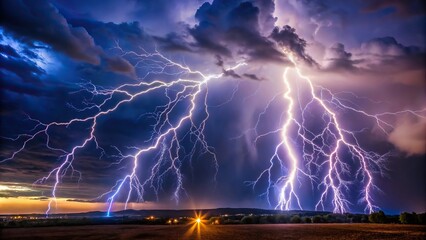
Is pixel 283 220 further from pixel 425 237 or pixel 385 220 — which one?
pixel 425 237

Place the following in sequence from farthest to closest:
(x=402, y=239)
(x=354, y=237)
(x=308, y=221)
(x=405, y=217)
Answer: (x=308, y=221)
(x=405, y=217)
(x=354, y=237)
(x=402, y=239)

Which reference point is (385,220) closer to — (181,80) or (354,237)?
(354,237)

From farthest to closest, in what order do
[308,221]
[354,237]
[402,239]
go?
[308,221], [354,237], [402,239]

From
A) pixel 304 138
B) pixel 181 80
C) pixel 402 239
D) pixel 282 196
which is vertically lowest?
pixel 402 239

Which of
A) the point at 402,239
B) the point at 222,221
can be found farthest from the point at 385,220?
the point at 402,239

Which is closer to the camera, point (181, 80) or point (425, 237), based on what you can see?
point (425, 237)

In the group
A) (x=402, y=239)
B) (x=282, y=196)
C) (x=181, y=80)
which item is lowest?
(x=402, y=239)

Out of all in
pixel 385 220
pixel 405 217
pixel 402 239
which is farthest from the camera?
pixel 385 220

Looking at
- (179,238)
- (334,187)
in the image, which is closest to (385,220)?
(334,187)

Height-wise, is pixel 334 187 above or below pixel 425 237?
above
